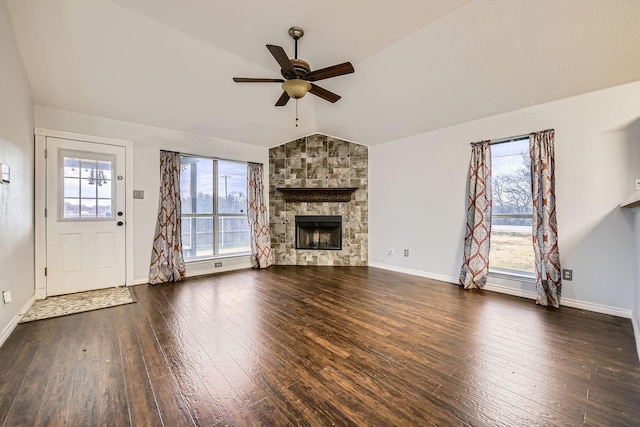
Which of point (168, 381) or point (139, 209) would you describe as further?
point (139, 209)

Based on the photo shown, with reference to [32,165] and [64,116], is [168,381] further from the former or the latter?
[64,116]

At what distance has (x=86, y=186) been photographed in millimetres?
3600

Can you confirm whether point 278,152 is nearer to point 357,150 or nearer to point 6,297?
point 357,150

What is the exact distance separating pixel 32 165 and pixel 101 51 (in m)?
1.65

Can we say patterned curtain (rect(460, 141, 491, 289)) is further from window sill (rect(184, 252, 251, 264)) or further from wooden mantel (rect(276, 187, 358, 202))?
window sill (rect(184, 252, 251, 264))

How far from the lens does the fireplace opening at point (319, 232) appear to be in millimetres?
5379

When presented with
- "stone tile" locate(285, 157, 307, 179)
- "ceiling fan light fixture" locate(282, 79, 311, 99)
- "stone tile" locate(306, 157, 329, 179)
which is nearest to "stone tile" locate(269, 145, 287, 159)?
"stone tile" locate(285, 157, 307, 179)

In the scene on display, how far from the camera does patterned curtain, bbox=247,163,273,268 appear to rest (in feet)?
16.9

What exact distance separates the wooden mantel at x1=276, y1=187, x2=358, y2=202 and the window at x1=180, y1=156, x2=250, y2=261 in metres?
0.89

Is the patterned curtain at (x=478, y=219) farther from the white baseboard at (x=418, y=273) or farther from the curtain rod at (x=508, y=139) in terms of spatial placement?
the white baseboard at (x=418, y=273)

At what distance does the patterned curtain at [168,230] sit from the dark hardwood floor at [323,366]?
0.98 metres

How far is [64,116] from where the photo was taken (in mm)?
3414

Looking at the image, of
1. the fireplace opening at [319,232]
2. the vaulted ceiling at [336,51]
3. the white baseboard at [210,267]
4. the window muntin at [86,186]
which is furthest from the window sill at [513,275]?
the window muntin at [86,186]

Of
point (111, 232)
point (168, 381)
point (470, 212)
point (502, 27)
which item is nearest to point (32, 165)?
point (111, 232)
